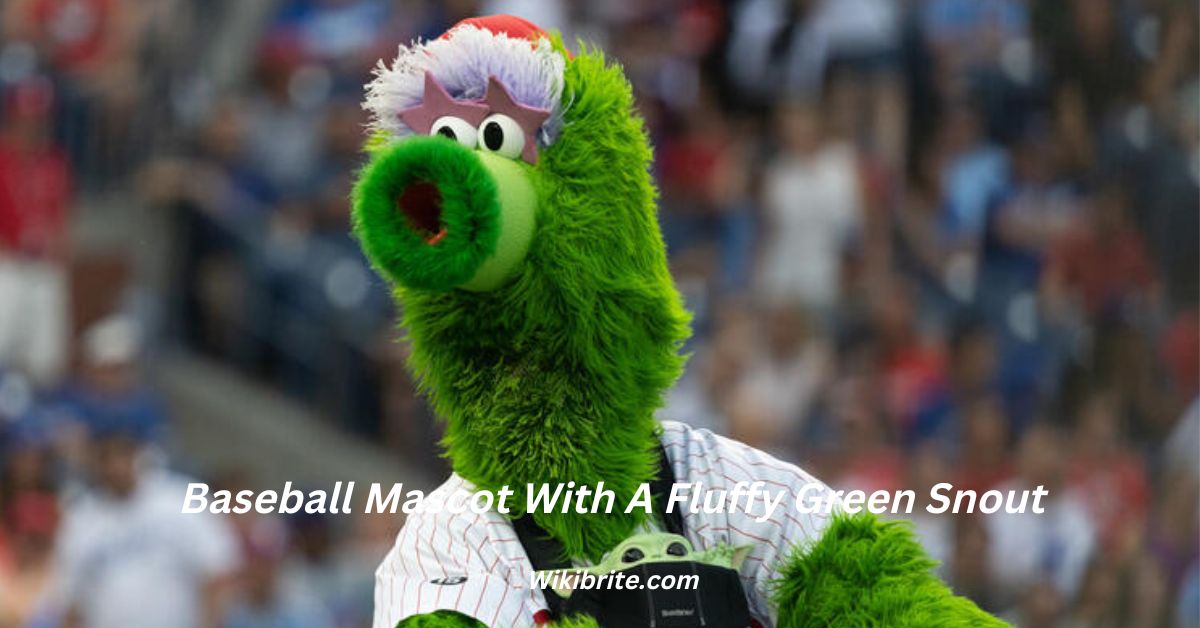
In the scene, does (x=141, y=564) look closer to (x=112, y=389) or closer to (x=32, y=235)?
(x=112, y=389)

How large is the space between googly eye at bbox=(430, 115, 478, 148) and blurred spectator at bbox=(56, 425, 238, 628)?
11.1 feet

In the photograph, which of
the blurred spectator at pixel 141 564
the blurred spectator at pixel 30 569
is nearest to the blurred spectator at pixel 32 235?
the blurred spectator at pixel 30 569

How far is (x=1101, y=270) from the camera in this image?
6.10m

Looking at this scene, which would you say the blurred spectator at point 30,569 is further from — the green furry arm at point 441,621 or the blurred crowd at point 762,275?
the green furry arm at point 441,621

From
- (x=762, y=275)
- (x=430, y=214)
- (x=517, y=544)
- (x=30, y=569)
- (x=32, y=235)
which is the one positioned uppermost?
(x=762, y=275)

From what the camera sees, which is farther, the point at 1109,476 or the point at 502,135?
the point at 1109,476

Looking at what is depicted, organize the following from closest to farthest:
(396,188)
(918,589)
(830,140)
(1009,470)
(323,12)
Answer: (396,188) < (918,589) < (1009,470) < (830,140) < (323,12)

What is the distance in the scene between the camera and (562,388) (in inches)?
101

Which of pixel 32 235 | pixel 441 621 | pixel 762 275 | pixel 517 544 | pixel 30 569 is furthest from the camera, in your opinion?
pixel 32 235

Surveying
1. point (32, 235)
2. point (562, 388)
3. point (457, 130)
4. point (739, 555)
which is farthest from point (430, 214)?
point (32, 235)

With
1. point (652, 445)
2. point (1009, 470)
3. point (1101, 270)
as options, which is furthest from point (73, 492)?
point (652, 445)

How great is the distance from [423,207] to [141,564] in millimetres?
3572

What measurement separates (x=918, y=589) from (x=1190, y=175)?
377 centimetres

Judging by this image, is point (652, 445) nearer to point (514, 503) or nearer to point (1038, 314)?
point (514, 503)
